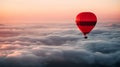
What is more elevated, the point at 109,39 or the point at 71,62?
the point at 109,39

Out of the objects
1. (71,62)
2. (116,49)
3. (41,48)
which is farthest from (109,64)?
(41,48)

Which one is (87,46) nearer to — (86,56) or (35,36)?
(86,56)

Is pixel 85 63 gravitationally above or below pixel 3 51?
below

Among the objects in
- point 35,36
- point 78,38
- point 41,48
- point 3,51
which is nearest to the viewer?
point 3,51

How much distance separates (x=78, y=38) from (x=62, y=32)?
932 inches

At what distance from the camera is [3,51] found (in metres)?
142

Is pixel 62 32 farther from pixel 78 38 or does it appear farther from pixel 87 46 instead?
pixel 87 46

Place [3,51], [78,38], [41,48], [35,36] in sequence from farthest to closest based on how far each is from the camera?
[35,36], [78,38], [41,48], [3,51]

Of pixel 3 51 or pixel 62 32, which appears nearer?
pixel 3 51

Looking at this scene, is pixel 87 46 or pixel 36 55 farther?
pixel 36 55

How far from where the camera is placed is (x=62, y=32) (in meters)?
187

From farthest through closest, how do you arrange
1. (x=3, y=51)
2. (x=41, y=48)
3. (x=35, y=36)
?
1. (x=35, y=36)
2. (x=41, y=48)
3. (x=3, y=51)

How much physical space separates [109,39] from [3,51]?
173ft

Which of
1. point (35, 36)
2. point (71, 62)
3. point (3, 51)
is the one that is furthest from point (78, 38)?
point (3, 51)
